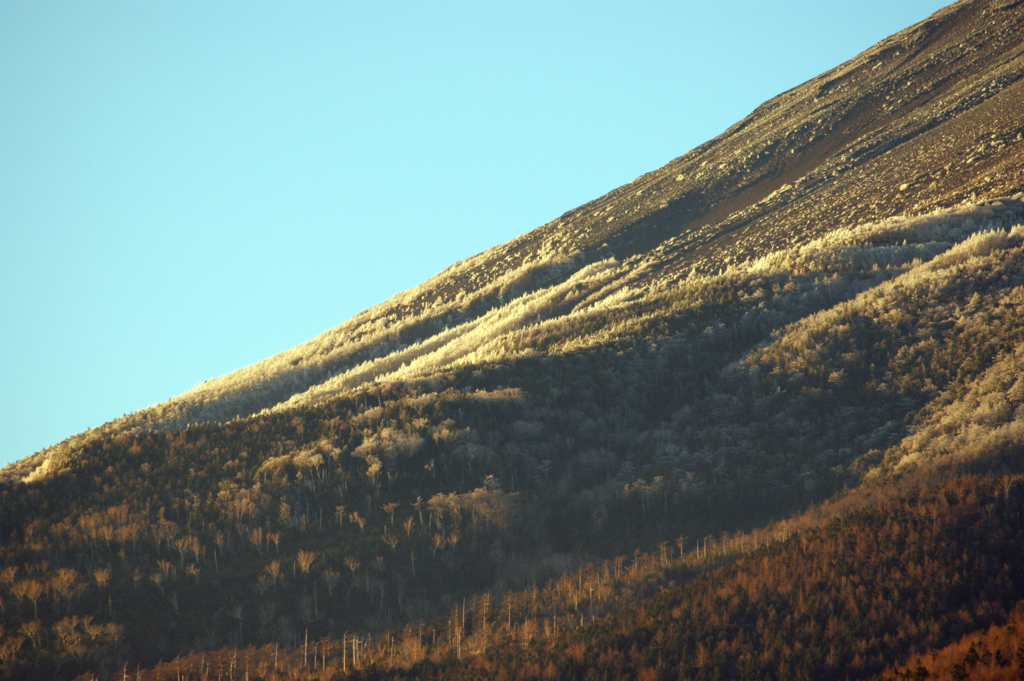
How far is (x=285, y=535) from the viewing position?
2159 cm

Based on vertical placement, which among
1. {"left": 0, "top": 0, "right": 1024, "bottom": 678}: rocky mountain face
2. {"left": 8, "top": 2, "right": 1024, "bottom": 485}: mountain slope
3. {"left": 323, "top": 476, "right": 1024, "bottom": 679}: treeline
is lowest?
{"left": 323, "top": 476, "right": 1024, "bottom": 679}: treeline

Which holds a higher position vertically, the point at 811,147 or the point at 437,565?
the point at 811,147

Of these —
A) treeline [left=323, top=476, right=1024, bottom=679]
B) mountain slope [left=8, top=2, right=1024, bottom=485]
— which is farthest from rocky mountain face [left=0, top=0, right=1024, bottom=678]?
mountain slope [left=8, top=2, right=1024, bottom=485]

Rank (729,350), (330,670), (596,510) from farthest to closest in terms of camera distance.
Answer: (729,350), (596,510), (330,670)

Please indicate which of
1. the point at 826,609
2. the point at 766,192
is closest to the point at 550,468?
the point at 826,609

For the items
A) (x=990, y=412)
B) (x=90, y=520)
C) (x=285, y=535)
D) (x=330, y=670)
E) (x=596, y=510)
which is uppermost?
(x=90, y=520)

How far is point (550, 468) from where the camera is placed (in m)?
25.1

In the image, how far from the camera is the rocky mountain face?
1791cm

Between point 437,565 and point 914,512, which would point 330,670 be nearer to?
point 437,565

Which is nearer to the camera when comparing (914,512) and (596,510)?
(914,512)

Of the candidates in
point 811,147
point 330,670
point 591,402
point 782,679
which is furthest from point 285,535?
point 811,147

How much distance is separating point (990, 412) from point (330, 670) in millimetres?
19470

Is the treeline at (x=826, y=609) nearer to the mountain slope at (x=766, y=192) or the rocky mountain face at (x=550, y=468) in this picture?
the rocky mountain face at (x=550, y=468)

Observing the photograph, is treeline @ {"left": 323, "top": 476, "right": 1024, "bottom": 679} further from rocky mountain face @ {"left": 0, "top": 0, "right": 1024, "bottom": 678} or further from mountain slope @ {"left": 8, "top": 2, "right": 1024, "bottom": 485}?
mountain slope @ {"left": 8, "top": 2, "right": 1024, "bottom": 485}
